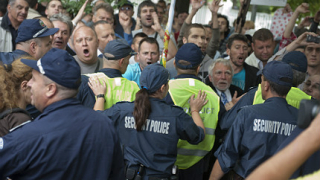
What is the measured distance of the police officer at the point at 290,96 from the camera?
457 centimetres

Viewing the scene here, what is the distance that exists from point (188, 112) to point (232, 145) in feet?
2.79

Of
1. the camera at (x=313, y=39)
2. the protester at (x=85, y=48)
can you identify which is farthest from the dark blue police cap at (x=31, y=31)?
the camera at (x=313, y=39)

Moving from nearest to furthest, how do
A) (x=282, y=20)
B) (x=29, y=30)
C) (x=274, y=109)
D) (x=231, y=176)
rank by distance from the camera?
(x=274, y=109)
(x=231, y=176)
(x=29, y=30)
(x=282, y=20)

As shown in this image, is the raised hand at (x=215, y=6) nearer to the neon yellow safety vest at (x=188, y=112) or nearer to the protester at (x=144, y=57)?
the protester at (x=144, y=57)

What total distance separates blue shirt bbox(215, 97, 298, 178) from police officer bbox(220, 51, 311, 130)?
1.59 ft

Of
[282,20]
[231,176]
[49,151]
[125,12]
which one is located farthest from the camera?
[282,20]

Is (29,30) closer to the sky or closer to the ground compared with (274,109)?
closer to the sky

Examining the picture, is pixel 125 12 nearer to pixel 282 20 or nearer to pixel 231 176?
pixel 282 20

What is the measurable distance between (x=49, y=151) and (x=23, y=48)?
103 inches

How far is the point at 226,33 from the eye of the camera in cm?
981

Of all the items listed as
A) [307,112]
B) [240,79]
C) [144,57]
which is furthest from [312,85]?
[307,112]

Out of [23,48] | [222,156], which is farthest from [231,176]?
[23,48]

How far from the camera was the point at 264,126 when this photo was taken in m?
3.86

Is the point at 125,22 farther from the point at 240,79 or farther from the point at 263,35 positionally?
the point at 240,79
